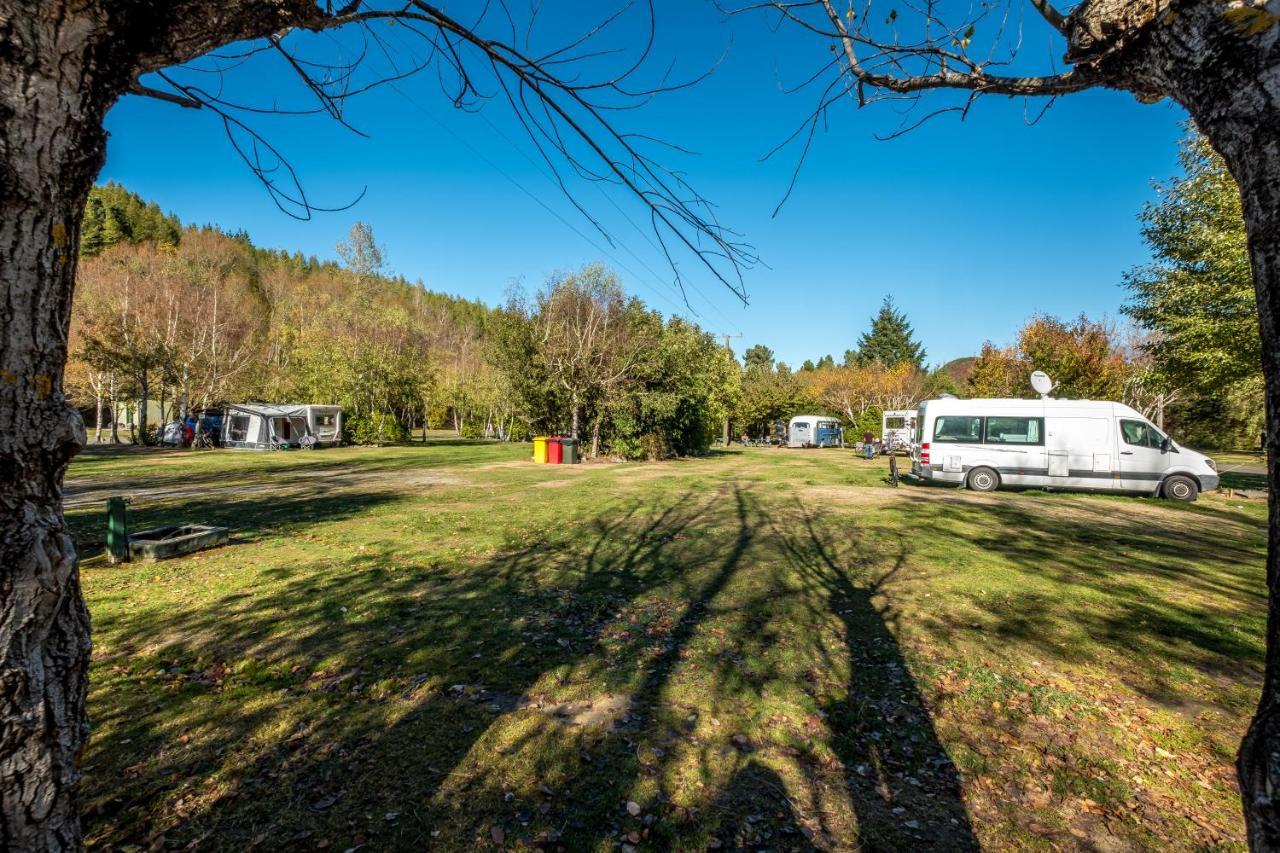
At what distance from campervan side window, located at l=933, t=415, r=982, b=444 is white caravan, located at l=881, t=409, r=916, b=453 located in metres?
15.3

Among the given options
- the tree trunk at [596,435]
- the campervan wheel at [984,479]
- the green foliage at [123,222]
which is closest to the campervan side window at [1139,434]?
the campervan wheel at [984,479]

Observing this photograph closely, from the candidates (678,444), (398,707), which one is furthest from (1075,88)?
(678,444)

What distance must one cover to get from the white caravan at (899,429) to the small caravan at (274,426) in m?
33.2

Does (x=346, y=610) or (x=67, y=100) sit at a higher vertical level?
(x=67, y=100)

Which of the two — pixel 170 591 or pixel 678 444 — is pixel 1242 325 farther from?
pixel 170 591

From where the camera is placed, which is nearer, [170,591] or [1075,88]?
[1075,88]

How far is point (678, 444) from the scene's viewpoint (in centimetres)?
2723

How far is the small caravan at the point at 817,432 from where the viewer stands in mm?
46125

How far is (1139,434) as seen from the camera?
14.0 metres

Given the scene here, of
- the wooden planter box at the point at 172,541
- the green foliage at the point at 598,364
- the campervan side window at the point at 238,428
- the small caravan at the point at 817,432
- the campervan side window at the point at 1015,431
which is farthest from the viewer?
the small caravan at the point at 817,432

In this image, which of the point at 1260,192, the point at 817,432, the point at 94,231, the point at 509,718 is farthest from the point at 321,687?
the point at 94,231

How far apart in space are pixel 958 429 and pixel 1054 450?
7.58 feet

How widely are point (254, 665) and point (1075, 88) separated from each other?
19.8 ft

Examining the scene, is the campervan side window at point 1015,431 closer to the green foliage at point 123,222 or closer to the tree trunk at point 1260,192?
the tree trunk at point 1260,192
